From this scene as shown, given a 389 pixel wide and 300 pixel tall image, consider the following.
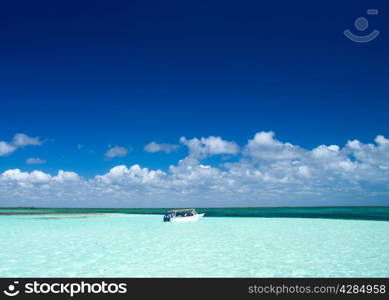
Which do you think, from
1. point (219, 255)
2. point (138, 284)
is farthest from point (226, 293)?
point (219, 255)

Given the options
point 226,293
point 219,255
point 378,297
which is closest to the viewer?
point 378,297

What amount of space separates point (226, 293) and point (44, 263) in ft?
37.1

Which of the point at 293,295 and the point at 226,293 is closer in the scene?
the point at 293,295

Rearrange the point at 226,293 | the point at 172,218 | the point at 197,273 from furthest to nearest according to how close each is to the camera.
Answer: the point at 172,218 < the point at 197,273 < the point at 226,293

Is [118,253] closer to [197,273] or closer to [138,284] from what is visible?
[197,273]

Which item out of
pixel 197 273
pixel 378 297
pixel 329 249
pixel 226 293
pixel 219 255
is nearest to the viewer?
pixel 378 297

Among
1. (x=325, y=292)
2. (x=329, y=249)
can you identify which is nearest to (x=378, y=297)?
(x=325, y=292)

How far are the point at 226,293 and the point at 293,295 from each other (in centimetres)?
237

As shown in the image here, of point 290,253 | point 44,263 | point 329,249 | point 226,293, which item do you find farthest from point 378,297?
point 44,263

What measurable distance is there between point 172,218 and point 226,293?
1791 inches

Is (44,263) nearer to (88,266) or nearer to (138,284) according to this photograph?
(88,266)

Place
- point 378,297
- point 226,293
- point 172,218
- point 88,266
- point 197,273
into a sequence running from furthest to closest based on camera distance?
point 172,218 < point 88,266 < point 197,273 < point 226,293 < point 378,297

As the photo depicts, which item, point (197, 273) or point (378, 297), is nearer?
point (378, 297)

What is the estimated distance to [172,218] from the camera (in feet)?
184
